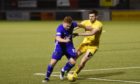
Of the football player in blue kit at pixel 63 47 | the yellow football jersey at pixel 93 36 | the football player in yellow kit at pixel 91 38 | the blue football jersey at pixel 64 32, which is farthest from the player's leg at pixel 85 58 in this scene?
the blue football jersey at pixel 64 32

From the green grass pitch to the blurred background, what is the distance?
44.5ft

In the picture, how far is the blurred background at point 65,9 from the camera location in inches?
1630

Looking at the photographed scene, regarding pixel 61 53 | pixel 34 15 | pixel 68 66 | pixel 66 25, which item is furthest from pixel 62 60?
pixel 34 15

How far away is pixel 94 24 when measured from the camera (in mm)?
13359

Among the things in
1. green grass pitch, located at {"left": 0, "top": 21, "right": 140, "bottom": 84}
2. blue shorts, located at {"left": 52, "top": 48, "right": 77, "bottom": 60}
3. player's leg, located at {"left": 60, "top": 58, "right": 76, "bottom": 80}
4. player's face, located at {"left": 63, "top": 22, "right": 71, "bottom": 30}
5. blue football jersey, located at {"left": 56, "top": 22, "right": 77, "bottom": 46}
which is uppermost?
player's face, located at {"left": 63, "top": 22, "right": 71, "bottom": 30}

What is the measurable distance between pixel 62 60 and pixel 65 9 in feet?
82.2

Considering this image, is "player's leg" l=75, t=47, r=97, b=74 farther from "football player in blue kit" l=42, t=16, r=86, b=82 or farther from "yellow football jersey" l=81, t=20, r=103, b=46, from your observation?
"football player in blue kit" l=42, t=16, r=86, b=82

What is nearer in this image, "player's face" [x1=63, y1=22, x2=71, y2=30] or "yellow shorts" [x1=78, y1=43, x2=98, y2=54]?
"player's face" [x1=63, y1=22, x2=71, y2=30]

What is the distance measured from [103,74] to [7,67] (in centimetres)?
304

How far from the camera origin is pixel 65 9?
42.4 metres

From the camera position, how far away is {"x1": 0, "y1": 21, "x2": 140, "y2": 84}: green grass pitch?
13346mm

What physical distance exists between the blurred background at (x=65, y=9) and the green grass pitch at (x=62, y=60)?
1356cm

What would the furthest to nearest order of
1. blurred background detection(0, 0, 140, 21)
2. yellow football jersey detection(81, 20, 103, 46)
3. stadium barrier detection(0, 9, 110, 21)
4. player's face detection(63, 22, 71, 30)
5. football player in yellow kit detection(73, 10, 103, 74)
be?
stadium barrier detection(0, 9, 110, 21), blurred background detection(0, 0, 140, 21), yellow football jersey detection(81, 20, 103, 46), football player in yellow kit detection(73, 10, 103, 74), player's face detection(63, 22, 71, 30)

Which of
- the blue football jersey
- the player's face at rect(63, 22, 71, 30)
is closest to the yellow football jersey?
the blue football jersey
